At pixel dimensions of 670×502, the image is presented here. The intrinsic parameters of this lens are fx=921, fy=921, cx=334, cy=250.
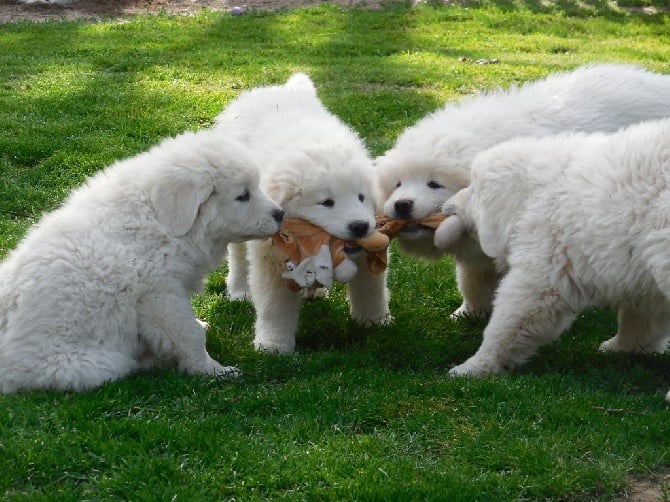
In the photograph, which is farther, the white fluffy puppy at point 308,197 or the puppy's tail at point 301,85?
the puppy's tail at point 301,85

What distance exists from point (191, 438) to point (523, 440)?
62.9 inches

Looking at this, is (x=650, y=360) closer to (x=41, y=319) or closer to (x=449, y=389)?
(x=449, y=389)

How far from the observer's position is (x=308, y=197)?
19.3ft

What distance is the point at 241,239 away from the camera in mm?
5688

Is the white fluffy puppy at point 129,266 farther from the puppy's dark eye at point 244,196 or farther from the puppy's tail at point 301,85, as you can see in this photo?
the puppy's tail at point 301,85

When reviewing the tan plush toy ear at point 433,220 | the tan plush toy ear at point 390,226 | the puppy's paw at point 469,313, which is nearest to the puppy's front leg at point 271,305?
the tan plush toy ear at point 390,226

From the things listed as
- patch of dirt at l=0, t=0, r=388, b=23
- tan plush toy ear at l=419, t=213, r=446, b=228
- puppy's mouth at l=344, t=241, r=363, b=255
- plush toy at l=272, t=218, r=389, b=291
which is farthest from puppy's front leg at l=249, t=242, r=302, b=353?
patch of dirt at l=0, t=0, r=388, b=23

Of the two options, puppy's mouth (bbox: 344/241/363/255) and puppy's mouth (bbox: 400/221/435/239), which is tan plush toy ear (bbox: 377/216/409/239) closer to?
puppy's mouth (bbox: 400/221/435/239)

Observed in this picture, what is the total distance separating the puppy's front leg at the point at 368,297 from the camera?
20.9ft

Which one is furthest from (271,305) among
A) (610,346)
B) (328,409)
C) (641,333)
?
(641,333)

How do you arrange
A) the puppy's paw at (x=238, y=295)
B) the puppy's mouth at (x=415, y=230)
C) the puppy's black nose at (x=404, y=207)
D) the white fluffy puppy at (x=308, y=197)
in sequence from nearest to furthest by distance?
the white fluffy puppy at (x=308, y=197)
the puppy's black nose at (x=404, y=207)
the puppy's mouth at (x=415, y=230)
the puppy's paw at (x=238, y=295)

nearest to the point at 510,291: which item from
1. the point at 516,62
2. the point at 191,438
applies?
the point at 191,438

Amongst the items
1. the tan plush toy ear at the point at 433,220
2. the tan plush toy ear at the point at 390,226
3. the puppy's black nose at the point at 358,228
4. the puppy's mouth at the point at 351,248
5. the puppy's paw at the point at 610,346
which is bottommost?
the puppy's paw at the point at 610,346

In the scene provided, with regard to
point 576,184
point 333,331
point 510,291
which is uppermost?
point 576,184
